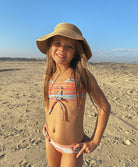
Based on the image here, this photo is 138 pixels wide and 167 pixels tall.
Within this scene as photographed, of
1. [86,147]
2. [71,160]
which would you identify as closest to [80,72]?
[86,147]

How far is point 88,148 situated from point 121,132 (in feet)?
7.61

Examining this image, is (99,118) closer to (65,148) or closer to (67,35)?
(65,148)

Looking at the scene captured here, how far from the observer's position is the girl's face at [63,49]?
118 centimetres

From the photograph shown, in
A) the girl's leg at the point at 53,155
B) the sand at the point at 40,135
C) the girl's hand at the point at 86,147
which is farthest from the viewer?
the sand at the point at 40,135

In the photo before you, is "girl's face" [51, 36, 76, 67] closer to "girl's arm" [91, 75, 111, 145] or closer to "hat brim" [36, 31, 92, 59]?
"hat brim" [36, 31, 92, 59]

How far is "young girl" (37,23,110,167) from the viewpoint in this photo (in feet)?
3.78

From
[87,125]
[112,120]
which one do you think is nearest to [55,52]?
[87,125]

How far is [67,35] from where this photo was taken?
1.11 metres

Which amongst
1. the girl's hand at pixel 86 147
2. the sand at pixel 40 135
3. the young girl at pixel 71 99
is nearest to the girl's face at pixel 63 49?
the young girl at pixel 71 99

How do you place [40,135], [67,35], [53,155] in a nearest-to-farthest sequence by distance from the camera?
[67,35] → [53,155] → [40,135]

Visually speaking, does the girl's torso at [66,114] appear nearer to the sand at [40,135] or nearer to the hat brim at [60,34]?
the hat brim at [60,34]

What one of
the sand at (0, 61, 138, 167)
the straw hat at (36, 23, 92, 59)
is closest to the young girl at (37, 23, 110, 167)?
the straw hat at (36, 23, 92, 59)

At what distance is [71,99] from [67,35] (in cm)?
49

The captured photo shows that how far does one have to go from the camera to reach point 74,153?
1159mm
